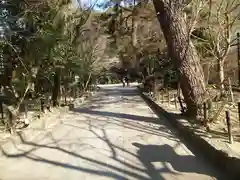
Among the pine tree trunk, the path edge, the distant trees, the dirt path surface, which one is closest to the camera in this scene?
the path edge

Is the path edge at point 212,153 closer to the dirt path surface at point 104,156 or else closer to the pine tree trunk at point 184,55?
the dirt path surface at point 104,156

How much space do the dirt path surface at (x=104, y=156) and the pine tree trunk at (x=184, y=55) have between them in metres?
1.40

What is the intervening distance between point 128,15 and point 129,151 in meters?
22.9

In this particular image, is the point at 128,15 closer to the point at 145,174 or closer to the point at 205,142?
the point at 205,142

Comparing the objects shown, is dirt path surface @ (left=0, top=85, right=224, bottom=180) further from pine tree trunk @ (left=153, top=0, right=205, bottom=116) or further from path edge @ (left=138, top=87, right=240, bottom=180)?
pine tree trunk @ (left=153, top=0, right=205, bottom=116)

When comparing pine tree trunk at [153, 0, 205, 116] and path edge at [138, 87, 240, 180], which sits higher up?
pine tree trunk at [153, 0, 205, 116]

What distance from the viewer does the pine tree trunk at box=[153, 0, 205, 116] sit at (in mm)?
12992

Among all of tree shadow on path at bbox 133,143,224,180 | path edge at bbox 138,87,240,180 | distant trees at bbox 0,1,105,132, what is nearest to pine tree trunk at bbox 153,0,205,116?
path edge at bbox 138,87,240,180

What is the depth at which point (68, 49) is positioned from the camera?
21.7 meters

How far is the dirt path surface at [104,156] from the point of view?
23.5ft

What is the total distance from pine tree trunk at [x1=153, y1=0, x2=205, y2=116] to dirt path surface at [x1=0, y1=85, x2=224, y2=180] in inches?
55.1

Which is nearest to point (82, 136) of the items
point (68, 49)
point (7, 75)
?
point (7, 75)

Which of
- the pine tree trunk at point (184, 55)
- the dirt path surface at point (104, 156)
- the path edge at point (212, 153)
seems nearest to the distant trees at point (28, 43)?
the dirt path surface at point (104, 156)

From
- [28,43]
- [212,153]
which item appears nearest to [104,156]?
[212,153]
